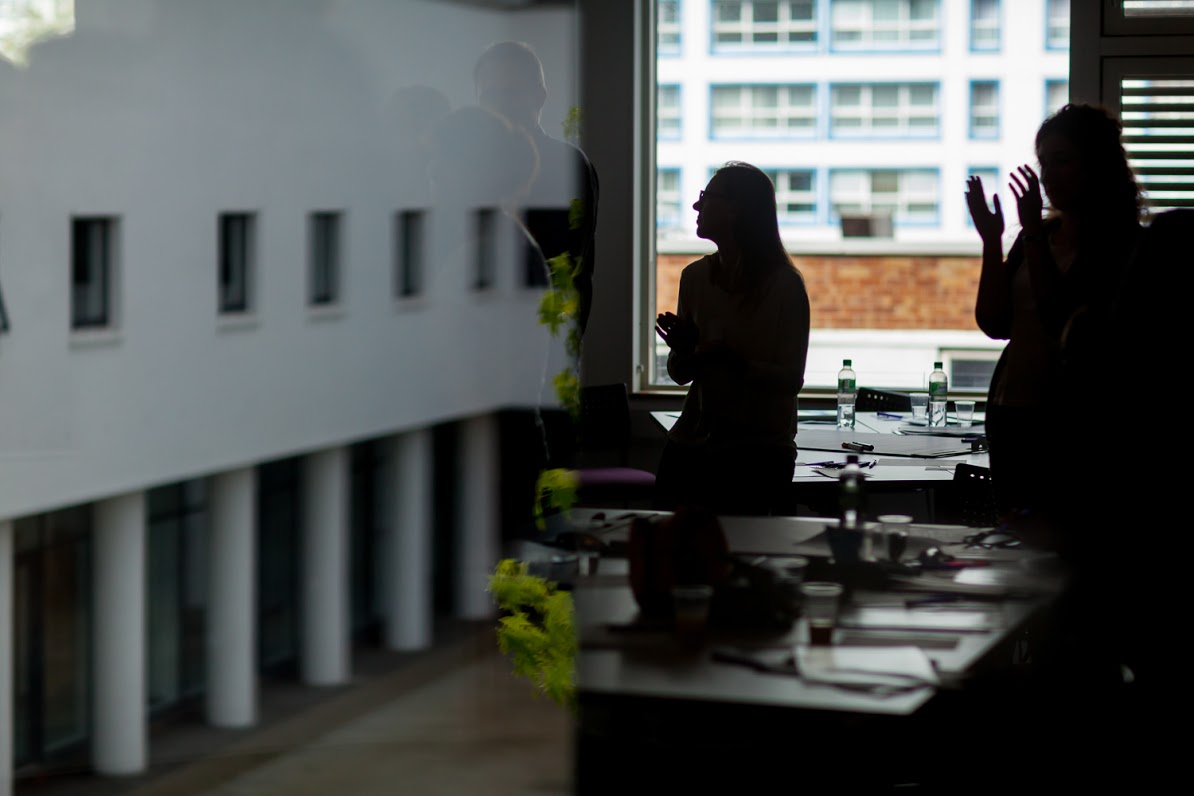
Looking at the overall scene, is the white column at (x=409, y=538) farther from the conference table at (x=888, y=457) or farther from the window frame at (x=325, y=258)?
the conference table at (x=888, y=457)

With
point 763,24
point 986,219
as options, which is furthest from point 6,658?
point 763,24

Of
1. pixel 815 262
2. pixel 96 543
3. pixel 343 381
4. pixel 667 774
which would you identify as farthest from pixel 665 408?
pixel 815 262

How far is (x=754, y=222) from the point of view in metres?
2.05

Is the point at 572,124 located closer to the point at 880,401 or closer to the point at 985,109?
the point at 880,401

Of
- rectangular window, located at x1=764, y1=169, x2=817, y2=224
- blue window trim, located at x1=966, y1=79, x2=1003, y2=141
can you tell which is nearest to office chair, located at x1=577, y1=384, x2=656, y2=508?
rectangular window, located at x1=764, y1=169, x2=817, y2=224

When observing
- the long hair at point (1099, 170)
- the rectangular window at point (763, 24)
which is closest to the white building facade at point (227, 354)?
the long hair at point (1099, 170)

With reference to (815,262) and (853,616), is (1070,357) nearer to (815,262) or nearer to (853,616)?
(853,616)

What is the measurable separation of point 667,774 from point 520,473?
1.15 m

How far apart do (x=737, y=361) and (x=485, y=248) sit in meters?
0.92

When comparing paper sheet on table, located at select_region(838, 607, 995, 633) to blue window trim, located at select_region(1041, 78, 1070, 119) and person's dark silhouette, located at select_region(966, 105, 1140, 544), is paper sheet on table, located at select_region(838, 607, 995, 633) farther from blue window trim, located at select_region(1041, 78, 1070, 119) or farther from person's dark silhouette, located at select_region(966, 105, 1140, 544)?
blue window trim, located at select_region(1041, 78, 1070, 119)

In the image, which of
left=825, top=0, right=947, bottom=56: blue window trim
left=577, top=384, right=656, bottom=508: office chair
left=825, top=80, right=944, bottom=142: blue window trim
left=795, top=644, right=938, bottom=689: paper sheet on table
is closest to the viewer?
left=795, top=644, right=938, bottom=689: paper sheet on table

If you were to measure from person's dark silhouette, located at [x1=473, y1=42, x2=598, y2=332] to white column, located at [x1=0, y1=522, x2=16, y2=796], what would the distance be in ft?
4.80

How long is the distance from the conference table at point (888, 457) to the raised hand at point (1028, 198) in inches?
17.0

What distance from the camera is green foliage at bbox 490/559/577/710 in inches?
102
